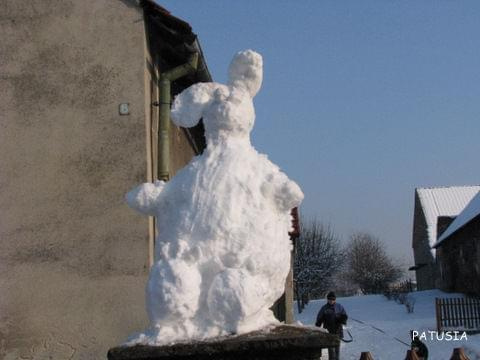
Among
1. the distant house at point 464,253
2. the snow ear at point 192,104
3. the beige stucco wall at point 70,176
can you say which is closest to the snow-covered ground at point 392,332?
the distant house at point 464,253

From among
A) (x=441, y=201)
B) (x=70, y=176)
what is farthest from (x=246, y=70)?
(x=441, y=201)

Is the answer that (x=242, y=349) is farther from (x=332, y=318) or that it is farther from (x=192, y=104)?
(x=332, y=318)

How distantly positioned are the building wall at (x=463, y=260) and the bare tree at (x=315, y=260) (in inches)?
457

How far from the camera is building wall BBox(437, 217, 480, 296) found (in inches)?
899

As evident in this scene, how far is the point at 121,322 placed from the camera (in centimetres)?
689

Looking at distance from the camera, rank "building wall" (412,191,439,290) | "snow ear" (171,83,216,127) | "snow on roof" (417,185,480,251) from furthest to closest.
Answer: "building wall" (412,191,439,290) < "snow on roof" (417,185,480,251) < "snow ear" (171,83,216,127)

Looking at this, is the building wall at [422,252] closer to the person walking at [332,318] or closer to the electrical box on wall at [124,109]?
the person walking at [332,318]

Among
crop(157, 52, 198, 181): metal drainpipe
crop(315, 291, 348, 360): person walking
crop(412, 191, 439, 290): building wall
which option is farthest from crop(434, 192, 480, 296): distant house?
crop(157, 52, 198, 181): metal drainpipe

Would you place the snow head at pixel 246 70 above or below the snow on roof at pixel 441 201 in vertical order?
below

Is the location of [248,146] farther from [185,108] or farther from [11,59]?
[11,59]

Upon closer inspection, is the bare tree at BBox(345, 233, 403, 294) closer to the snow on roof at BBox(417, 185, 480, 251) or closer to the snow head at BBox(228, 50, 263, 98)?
the snow on roof at BBox(417, 185, 480, 251)

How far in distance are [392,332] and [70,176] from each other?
40.7 ft

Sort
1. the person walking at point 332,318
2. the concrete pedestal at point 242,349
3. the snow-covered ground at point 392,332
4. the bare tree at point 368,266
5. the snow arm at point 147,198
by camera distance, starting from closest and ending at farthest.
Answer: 1. the concrete pedestal at point 242,349
2. the snow arm at point 147,198
3. the person walking at point 332,318
4. the snow-covered ground at point 392,332
5. the bare tree at point 368,266

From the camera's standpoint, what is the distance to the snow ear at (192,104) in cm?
311
